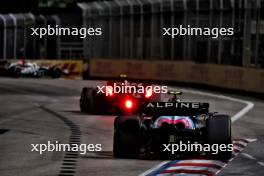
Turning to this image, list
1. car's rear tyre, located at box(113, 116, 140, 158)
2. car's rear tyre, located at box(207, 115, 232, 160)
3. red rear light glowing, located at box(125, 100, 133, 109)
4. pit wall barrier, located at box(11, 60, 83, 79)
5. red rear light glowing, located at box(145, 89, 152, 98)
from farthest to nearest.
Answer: pit wall barrier, located at box(11, 60, 83, 79), red rear light glowing, located at box(125, 100, 133, 109), red rear light glowing, located at box(145, 89, 152, 98), car's rear tyre, located at box(113, 116, 140, 158), car's rear tyre, located at box(207, 115, 232, 160)

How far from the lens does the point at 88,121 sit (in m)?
24.0

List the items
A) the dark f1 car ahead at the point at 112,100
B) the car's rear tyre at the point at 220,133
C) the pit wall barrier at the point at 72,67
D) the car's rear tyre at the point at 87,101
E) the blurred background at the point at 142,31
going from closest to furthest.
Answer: the car's rear tyre at the point at 220,133
the dark f1 car ahead at the point at 112,100
the car's rear tyre at the point at 87,101
the blurred background at the point at 142,31
the pit wall barrier at the point at 72,67

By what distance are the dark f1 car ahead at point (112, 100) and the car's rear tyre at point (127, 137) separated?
8.74m

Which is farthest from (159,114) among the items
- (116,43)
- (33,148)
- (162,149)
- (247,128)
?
(116,43)

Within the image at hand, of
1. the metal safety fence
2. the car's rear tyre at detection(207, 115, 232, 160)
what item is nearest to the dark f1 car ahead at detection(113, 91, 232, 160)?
the car's rear tyre at detection(207, 115, 232, 160)

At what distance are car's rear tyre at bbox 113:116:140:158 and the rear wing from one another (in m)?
0.34

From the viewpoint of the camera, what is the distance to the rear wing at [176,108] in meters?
15.6

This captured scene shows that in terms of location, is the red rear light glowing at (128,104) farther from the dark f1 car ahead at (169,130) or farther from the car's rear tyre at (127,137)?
the car's rear tyre at (127,137)

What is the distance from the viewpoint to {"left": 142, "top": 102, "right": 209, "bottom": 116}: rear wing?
1561 centimetres

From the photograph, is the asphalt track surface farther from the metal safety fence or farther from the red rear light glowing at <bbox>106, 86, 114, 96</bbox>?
the metal safety fence

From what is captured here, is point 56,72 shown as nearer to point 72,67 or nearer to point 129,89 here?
point 72,67

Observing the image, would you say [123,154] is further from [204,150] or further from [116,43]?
[116,43]

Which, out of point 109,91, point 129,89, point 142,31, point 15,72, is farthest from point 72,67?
point 129,89

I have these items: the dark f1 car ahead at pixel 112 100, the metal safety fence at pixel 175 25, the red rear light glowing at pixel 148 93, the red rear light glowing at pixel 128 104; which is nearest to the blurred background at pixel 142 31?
the metal safety fence at pixel 175 25
